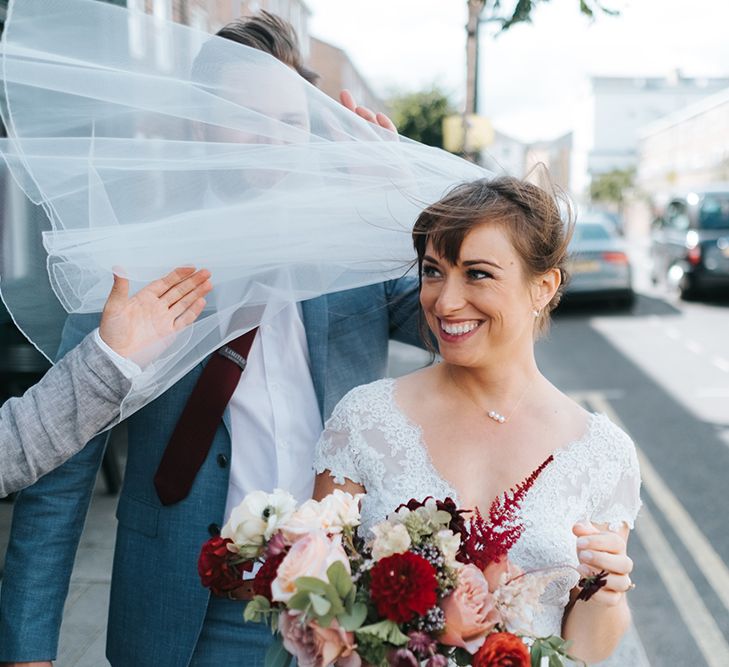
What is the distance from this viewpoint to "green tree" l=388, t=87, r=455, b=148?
93.5 feet

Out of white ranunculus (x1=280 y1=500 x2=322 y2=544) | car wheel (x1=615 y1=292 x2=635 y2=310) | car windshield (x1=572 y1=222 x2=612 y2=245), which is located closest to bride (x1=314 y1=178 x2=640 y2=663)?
white ranunculus (x1=280 y1=500 x2=322 y2=544)

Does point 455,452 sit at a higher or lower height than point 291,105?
lower

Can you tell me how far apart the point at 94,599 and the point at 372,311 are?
2.68m

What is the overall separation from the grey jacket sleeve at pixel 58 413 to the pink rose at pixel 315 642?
28.9 inches

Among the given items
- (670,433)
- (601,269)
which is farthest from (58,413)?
(601,269)

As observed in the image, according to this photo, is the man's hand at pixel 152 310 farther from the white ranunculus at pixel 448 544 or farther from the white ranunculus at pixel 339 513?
the white ranunculus at pixel 448 544

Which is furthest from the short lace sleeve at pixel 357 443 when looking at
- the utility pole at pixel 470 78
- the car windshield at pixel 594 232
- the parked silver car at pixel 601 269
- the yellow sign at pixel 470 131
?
the car windshield at pixel 594 232

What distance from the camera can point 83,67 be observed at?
1.88 meters

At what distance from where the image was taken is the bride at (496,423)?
6.09 feet

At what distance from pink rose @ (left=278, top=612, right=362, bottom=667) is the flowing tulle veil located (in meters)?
0.75

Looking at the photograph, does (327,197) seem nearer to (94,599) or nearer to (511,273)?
(511,273)

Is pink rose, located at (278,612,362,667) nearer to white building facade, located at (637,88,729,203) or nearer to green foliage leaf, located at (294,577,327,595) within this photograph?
green foliage leaf, located at (294,577,327,595)

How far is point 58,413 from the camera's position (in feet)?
5.86

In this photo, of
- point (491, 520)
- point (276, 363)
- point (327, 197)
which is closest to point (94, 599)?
point (276, 363)
